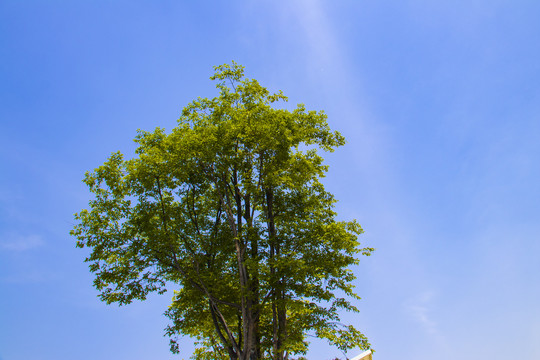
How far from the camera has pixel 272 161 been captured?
58.2 feet

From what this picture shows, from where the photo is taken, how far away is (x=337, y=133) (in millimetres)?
19922

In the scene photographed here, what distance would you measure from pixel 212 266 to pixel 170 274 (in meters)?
2.98

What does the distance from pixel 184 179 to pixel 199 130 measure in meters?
2.55

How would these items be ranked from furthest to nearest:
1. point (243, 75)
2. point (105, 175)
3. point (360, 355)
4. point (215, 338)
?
point (215, 338) < point (243, 75) < point (105, 175) < point (360, 355)

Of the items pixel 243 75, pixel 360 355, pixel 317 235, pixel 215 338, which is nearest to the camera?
pixel 360 355

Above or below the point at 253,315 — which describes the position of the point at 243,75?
above

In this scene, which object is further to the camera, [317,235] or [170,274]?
[170,274]

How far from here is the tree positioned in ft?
52.0

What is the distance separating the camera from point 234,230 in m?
17.2

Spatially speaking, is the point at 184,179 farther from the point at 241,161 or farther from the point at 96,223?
the point at 96,223

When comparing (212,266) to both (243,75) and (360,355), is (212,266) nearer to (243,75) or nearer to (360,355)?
(360,355)

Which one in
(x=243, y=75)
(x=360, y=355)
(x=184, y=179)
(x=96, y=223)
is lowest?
(x=360, y=355)

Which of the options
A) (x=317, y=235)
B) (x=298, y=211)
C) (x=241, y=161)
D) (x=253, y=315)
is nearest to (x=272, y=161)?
(x=241, y=161)

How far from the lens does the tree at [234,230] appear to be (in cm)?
1586
